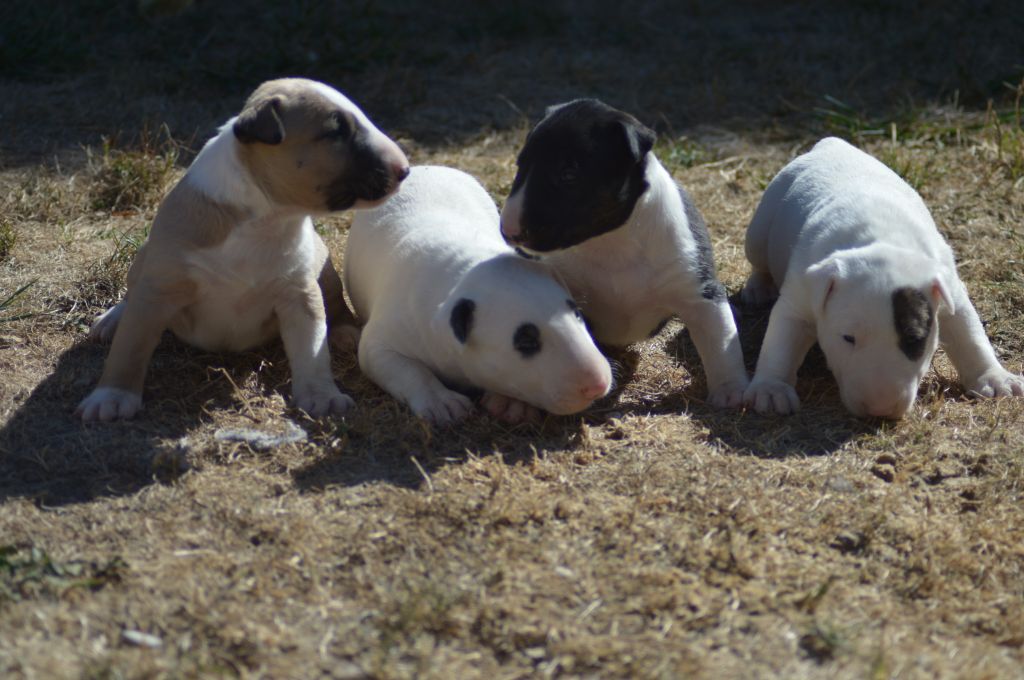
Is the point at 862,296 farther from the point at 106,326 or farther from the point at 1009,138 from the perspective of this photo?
the point at 1009,138

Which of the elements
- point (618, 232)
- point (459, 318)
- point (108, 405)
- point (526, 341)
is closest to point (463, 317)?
point (459, 318)

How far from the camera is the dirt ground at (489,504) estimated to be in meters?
3.32

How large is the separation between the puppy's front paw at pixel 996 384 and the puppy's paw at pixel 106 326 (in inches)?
146

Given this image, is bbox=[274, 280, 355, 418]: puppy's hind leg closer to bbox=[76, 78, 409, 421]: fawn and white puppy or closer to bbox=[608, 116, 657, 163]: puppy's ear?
bbox=[76, 78, 409, 421]: fawn and white puppy

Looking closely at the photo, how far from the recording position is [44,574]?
3.54m

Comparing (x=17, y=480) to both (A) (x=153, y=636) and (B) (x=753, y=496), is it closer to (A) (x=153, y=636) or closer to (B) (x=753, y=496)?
(A) (x=153, y=636)

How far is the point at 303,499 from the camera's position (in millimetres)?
4074

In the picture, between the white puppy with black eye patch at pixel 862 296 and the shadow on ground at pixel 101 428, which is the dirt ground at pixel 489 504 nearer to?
the shadow on ground at pixel 101 428

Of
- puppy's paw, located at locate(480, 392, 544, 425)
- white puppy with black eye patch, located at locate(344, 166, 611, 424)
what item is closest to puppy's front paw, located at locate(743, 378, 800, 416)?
white puppy with black eye patch, located at locate(344, 166, 611, 424)

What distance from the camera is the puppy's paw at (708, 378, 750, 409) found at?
489 cm

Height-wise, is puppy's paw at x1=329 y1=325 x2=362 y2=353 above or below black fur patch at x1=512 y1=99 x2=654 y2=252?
below

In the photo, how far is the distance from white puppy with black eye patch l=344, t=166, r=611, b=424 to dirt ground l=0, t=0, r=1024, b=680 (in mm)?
151

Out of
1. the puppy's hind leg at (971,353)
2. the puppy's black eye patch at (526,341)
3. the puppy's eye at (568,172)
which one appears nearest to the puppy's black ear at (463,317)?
the puppy's black eye patch at (526,341)

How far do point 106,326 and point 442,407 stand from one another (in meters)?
1.69
